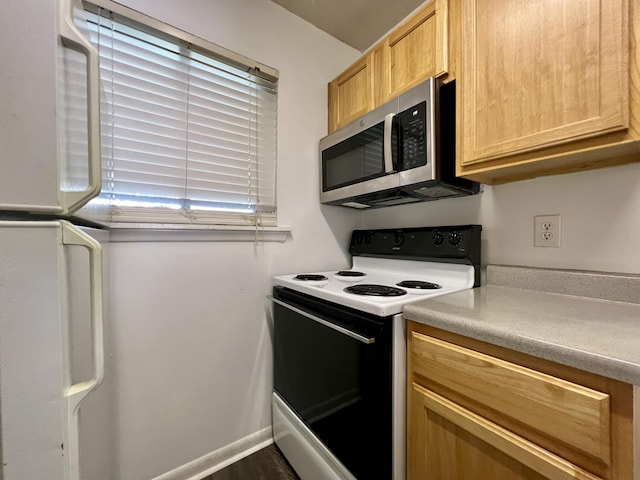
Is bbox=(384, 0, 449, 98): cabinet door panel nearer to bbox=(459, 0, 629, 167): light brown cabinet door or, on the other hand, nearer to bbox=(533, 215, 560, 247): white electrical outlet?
bbox=(459, 0, 629, 167): light brown cabinet door

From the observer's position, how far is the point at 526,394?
60 cm

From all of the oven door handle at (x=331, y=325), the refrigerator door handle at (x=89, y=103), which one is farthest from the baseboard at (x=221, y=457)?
the refrigerator door handle at (x=89, y=103)

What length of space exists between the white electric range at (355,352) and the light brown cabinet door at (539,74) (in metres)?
0.45

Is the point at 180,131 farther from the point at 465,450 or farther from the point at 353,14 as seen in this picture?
the point at 465,450

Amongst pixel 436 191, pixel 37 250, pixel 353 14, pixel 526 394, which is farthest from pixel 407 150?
pixel 37 250

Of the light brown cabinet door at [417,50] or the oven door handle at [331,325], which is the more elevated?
the light brown cabinet door at [417,50]

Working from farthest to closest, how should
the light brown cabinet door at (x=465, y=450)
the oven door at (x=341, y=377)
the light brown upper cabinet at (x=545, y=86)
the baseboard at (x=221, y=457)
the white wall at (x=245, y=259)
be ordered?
the baseboard at (x=221, y=457)
the white wall at (x=245, y=259)
the oven door at (x=341, y=377)
the light brown upper cabinet at (x=545, y=86)
the light brown cabinet door at (x=465, y=450)

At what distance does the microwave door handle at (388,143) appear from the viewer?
1140 millimetres

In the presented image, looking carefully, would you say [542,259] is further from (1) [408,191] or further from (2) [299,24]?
(2) [299,24]

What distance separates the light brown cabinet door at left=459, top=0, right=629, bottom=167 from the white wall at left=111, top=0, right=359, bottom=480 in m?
0.89

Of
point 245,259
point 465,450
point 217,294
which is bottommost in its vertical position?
point 465,450

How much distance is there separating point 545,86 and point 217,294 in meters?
1.49

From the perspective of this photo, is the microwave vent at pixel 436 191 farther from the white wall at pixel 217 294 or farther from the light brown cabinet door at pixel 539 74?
the white wall at pixel 217 294

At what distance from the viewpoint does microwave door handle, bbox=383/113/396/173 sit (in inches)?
44.9
